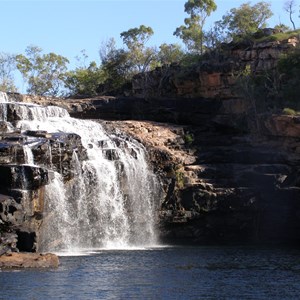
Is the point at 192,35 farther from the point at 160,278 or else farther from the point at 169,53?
the point at 160,278

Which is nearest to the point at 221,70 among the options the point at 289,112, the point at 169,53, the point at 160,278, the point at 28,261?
the point at 289,112

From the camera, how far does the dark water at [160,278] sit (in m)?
31.9

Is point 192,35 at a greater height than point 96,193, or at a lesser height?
greater

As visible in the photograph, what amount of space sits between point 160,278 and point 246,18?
55783mm

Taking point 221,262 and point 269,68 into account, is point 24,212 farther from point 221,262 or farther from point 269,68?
point 269,68

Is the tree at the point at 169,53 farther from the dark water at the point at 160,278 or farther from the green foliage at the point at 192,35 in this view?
the dark water at the point at 160,278

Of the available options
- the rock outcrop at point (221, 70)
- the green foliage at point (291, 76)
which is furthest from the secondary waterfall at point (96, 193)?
the green foliage at point (291, 76)

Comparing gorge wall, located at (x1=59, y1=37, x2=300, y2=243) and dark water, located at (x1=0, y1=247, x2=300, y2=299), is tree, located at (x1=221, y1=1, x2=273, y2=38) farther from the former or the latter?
dark water, located at (x1=0, y1=247, x2=300, y2=299)

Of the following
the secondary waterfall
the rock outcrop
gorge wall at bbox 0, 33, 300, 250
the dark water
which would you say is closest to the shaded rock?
the dark water

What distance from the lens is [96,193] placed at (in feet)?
179

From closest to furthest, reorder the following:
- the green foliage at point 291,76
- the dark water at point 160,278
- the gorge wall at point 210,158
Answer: the dark water at point 160,278, the gorge wall at point 210,158, the green foliage at point 291,76

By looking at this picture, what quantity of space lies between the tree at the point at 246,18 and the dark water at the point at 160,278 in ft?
142

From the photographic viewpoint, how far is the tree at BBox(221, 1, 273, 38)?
85.4 metres

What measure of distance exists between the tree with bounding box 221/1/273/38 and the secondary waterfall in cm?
3059
